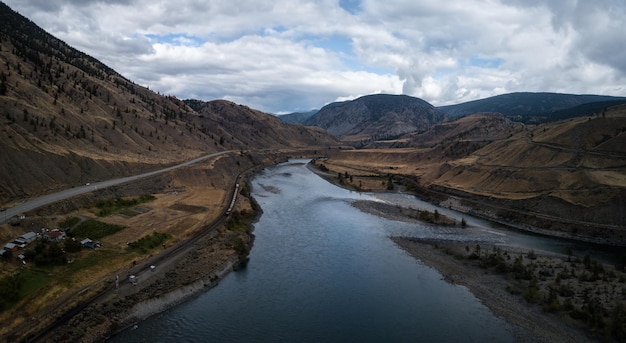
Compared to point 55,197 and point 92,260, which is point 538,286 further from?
point 55,197

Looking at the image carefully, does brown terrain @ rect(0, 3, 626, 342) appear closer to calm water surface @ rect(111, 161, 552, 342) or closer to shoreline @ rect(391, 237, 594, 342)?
shoreline @ rect(391, 237, 594, 342)

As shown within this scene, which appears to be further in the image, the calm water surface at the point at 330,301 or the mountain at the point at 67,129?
the mountain at the point at 67,129

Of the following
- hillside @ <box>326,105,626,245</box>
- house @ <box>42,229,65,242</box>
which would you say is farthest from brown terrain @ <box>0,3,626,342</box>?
house @ <box>42,229,65,242</box>

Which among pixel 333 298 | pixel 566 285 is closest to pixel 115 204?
pixel 333 298

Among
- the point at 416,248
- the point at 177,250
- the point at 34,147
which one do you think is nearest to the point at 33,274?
the point at 177,250

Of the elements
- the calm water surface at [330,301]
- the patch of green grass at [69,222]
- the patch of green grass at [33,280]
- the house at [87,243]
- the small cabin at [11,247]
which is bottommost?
the calm water surface at [330,301]

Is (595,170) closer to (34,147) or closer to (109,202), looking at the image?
(109,202)

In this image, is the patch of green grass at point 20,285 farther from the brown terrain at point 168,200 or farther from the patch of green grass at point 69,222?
the patch of green grass at point 69,222

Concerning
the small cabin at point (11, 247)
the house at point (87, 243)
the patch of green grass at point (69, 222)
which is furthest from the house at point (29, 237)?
the patch of green grass at point (69, 222)
